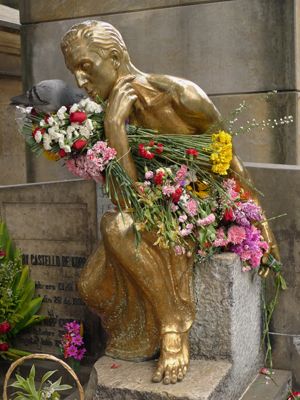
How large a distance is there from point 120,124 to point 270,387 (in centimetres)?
197

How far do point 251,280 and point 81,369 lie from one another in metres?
1.62

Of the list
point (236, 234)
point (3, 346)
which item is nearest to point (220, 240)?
point (236, 234)

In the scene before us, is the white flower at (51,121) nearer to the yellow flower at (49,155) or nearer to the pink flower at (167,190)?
the yellow flower at (49,155)

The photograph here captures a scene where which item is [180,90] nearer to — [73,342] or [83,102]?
[83,102]

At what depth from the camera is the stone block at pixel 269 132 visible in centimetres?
516

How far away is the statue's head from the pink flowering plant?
6.64ft

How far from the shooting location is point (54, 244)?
14.9 ft

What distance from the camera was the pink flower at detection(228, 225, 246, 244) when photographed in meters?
3.40

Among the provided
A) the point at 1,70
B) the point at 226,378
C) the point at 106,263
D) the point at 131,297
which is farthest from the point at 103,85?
the point at 1,70

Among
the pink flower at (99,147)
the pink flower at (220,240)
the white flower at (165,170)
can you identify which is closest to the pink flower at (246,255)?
the pink flower at (220,240)

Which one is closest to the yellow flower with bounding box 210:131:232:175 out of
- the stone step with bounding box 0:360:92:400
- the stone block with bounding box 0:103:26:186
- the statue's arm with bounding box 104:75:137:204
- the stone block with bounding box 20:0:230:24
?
the statue's arm with bounding box 104:75:137:204

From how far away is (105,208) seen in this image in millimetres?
4312

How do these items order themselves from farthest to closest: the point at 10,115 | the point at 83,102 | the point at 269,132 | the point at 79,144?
the point at 10,115 → the point at 269,132 → the point at 83,102 → the point at 79,144

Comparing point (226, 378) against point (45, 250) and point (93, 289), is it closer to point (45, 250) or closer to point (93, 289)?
point (93, 289)
